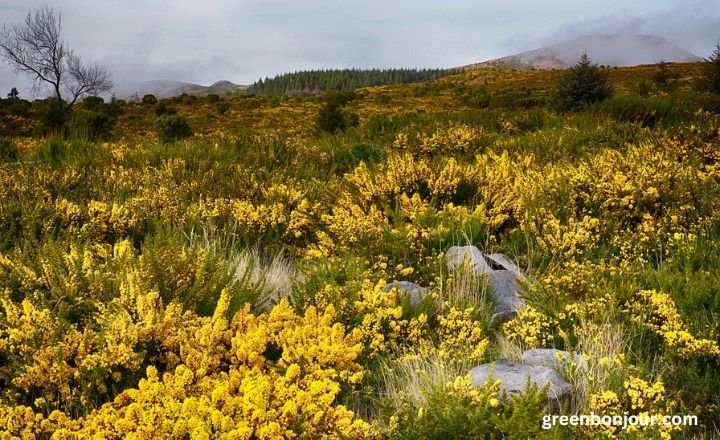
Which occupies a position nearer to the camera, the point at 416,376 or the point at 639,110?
the point at 416,376

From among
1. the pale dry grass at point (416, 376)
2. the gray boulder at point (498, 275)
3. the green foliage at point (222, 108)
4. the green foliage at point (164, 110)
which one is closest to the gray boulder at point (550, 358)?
the pale dry grass at point (416, 376)

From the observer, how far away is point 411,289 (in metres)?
3.50

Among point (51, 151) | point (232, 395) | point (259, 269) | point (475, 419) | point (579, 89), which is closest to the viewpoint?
point (475, 419)

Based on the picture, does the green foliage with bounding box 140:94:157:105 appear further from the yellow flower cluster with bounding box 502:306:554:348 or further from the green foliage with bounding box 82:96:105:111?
the yellow flower cluster with bounding box 502:306:554:348

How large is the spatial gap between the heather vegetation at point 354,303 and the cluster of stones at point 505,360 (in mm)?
78

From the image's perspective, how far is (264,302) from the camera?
321 centimetres

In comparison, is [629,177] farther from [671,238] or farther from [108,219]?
[108,219]

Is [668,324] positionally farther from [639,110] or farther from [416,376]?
[639,110]

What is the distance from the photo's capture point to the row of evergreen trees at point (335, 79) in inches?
4126

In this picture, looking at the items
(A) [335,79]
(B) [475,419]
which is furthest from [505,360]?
(A) [335,79]

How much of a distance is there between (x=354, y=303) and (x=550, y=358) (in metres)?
1.00

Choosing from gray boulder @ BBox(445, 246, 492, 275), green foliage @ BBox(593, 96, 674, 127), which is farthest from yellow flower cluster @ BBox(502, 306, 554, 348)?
green foliage @ BBox(593, 96, 674, 127)

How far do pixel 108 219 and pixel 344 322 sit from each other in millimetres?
2513

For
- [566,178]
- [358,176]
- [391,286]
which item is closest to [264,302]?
[391,286]
